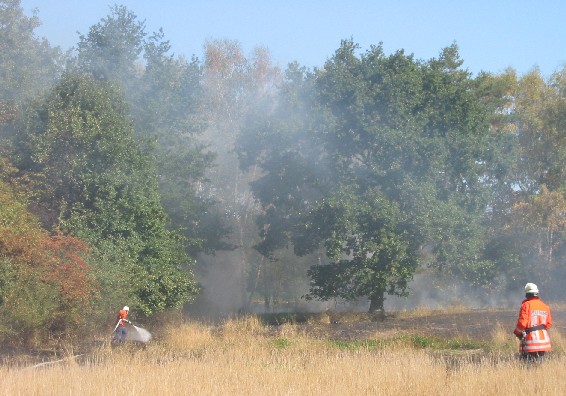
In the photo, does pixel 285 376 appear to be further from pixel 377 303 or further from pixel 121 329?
pixel 377 303

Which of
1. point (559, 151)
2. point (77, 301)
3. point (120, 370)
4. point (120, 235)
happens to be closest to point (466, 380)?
point (120, 370)

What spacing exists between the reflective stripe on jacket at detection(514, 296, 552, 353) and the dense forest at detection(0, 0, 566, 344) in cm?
1272

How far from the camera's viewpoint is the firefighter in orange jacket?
1274 centimetres

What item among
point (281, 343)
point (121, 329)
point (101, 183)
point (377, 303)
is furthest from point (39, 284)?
point (377, 303)

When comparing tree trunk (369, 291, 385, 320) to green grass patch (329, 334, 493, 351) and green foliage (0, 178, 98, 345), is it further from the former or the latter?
green foliage (0, 178, 98, 345)

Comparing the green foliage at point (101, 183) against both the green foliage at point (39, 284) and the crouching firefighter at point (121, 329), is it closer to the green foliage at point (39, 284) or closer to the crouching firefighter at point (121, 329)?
the green foliage at point (39, 284)

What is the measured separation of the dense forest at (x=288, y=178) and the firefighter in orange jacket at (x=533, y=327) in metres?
12.7

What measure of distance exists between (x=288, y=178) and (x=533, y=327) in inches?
881

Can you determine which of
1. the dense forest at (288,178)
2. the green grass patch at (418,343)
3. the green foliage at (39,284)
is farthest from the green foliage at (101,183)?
the green grass patch at (418,343)

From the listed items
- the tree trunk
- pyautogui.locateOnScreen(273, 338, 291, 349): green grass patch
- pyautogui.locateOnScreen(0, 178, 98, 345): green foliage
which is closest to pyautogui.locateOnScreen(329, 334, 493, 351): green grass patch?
pyautogui.locateOnScreen(273, 338, 291, 349): green grass patch

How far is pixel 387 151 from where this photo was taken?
31.5m

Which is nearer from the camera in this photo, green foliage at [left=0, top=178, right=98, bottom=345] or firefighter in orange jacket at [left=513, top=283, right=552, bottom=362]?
firefighter in orange jacket at [left=513, top=283, right=552, bottom=362]

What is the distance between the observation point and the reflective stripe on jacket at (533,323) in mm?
12742

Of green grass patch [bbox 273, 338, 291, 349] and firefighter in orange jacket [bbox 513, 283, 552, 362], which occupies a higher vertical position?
firefighter in orange jacket [bbox 513, 283, 552, 362]
